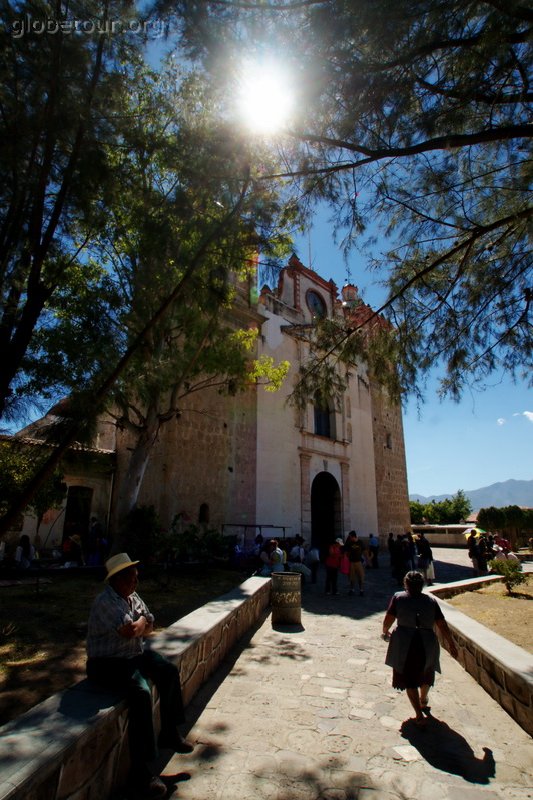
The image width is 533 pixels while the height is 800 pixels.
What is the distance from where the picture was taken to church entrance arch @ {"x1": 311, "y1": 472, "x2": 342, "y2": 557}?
20.5 meters

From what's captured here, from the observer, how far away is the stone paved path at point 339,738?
2639 millimetres

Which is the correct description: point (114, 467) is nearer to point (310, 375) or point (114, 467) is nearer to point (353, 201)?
point (310, 375)

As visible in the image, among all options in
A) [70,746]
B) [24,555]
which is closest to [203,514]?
[24,555]

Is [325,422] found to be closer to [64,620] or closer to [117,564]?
[64,620]

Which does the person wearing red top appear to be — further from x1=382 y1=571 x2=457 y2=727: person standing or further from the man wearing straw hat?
the man wearing straw hat

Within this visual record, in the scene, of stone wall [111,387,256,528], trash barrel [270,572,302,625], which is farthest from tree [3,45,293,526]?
stone wall [111,387,256,528]

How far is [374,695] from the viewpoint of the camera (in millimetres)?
4211

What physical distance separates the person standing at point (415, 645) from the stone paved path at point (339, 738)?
0.23 meters

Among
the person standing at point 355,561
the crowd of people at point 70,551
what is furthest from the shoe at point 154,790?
the crowd of people at point 70,551

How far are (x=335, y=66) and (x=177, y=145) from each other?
70.2 inches

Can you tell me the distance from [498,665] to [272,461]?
1393cm

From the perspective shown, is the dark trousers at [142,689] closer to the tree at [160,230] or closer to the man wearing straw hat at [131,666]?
the man wearing straw hat at [131,666]

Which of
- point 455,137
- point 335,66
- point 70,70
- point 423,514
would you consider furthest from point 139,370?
point 423,514

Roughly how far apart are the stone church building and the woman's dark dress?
3.26 metres
